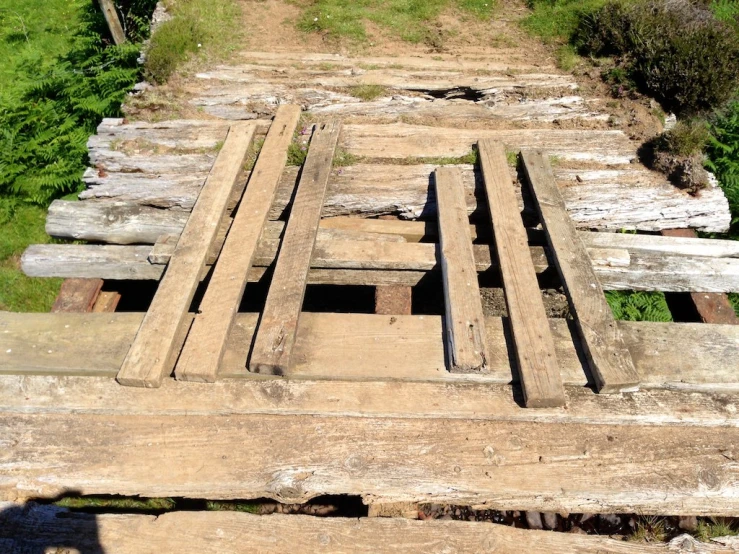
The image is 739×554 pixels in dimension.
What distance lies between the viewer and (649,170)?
5008mm

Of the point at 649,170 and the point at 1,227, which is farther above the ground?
the point at 649,170

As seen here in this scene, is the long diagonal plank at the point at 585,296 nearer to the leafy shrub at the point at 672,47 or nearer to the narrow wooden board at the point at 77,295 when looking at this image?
the leafy shrub at the point at 672,47

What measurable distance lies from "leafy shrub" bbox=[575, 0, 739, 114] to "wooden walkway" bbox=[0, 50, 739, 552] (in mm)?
2791

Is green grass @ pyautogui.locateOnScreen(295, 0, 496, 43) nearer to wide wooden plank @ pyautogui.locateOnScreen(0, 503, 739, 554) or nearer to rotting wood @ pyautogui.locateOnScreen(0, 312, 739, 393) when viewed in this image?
rotting wood @ pyautogui.locateOnScreen(0, 312, 739, 393)

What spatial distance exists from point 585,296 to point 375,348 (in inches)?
54.4

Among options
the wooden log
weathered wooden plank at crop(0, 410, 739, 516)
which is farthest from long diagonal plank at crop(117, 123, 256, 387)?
the wooden log

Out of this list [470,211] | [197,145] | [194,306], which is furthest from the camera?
[197,145]

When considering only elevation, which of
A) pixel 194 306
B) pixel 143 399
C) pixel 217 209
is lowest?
pixel 194 306

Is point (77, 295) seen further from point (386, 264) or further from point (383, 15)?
point (383, 15)

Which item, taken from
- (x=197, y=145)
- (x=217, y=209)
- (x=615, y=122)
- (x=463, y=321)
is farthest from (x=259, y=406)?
(x=615, y=122)

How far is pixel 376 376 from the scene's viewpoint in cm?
297

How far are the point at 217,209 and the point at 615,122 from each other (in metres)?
4.23

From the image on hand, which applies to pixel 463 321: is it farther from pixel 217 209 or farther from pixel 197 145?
pixel 197 145

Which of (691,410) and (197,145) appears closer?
(691,410)
